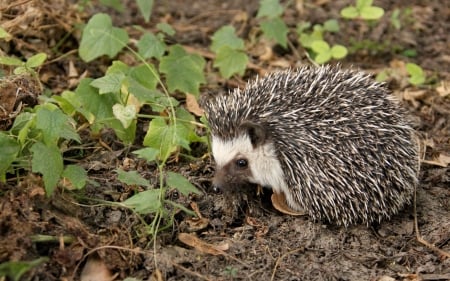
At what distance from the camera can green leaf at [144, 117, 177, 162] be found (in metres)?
5.71

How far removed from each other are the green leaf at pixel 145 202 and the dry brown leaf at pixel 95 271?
468 mm

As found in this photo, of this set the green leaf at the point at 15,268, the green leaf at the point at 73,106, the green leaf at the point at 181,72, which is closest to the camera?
the green leaf at the point at 15,268

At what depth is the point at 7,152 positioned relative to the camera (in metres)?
5.14

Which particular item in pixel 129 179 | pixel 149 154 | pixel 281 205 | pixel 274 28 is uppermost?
pixel 149 154

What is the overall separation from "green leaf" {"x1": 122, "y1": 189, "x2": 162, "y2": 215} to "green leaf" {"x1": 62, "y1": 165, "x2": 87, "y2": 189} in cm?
39

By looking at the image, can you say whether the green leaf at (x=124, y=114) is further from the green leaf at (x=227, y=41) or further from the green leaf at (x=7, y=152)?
the green leaf at (x=227, y=41)

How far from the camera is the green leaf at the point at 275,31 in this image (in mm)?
8227

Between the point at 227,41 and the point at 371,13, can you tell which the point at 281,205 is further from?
the point at 371,13

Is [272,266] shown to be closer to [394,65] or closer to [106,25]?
[106,25]

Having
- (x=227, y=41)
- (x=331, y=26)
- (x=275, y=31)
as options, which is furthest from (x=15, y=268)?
(x=331, y=26)

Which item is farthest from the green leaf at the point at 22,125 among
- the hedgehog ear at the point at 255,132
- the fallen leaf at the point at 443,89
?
the fallen leaf at the point at 443,89

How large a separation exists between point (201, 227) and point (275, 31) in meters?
3.24

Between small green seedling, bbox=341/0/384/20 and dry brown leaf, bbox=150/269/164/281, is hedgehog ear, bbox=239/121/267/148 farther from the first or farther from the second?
small green seedling, bbox=341/0/384/20

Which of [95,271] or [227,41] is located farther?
[227,41]
